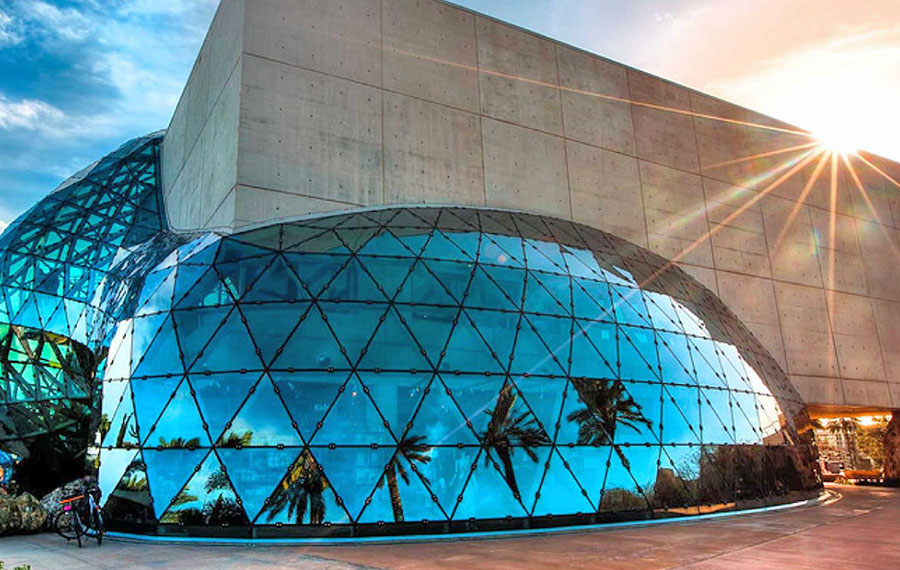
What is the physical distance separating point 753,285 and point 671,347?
40.3 ft

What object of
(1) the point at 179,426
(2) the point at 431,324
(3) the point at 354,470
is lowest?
(3) the point at 354,470

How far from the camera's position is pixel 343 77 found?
1905cm

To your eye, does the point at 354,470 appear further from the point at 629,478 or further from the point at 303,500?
the point at 629,478

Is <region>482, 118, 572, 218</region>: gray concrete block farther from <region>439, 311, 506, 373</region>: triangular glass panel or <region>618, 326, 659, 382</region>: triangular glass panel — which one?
<region>439, 311, 506, 373</region>: triangular glass panel

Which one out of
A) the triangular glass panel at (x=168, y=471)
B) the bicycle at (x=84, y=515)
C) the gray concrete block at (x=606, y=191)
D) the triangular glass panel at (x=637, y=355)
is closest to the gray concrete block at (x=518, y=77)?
the gray concrete block at (x=606, y=191)

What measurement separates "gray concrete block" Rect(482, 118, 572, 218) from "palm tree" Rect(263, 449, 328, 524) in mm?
11609

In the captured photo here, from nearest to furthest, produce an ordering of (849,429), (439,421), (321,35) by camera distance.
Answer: (439,421), (321,35), (849,429)

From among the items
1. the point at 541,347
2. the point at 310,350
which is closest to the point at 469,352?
the point at 541,347

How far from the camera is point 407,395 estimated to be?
1206 cm

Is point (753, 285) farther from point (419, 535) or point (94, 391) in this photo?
point (94, 391)

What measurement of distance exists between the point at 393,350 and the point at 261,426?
2.87 m

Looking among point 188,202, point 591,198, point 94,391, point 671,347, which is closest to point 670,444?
point 671,347

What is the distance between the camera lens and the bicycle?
421 inches

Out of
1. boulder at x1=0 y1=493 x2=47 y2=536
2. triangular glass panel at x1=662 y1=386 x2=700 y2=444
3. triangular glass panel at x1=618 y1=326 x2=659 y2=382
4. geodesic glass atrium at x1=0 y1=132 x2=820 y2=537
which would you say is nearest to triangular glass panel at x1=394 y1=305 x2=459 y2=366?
geodesic glass atrium at x1=0 y1=132 x2=820 y2=537
